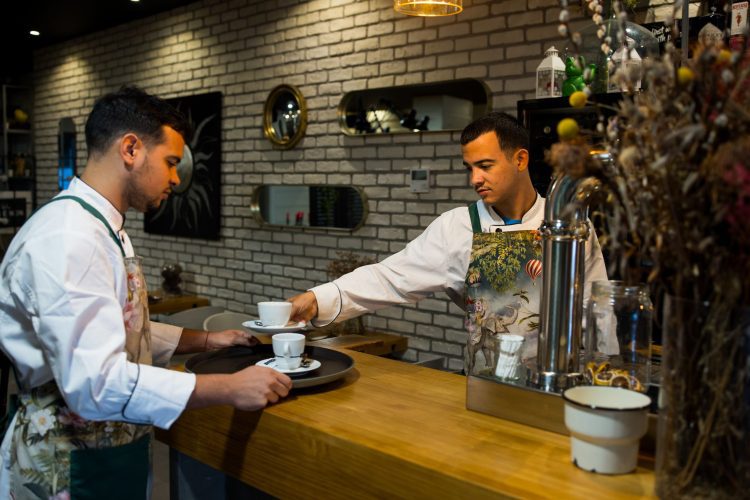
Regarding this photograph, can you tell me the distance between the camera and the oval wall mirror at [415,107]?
425 cm

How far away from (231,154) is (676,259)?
5133 mm

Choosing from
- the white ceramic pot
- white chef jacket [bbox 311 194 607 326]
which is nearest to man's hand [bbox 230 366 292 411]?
the white ceramic pot

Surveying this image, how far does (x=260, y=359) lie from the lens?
82.5 inches

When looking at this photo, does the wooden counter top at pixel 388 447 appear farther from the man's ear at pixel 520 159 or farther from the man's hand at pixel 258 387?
the man's ear at pixel 520 159

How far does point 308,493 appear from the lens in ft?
5.15

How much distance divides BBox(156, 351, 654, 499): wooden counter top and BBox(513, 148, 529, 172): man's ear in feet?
3.29

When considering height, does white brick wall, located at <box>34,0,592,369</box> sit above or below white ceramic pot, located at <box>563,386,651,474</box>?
above

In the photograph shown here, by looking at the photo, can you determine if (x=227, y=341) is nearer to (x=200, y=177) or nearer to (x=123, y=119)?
(x=123, y=119)

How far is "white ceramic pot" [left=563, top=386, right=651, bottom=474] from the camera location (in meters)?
1.29

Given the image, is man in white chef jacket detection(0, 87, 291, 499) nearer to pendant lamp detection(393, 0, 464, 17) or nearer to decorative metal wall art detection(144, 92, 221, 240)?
pendant lamp detection(393, 0, 464, 17)

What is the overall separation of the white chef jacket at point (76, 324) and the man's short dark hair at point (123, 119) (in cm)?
22

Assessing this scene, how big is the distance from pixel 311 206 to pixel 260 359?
3.22 meters

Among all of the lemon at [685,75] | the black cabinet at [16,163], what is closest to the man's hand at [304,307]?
the lemon at [685,75]

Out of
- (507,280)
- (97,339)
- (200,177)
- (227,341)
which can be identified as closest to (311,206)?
(200,177)
